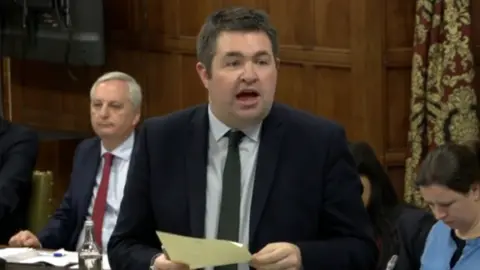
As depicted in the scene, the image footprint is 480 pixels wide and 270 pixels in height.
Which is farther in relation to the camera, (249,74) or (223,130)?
(223,130)

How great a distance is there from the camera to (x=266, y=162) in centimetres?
260

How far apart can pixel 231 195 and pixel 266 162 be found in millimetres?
121

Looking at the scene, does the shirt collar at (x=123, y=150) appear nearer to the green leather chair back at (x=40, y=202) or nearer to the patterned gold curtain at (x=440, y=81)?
the green leather chair back at (x=40, y=202)

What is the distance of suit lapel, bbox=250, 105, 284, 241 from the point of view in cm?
256

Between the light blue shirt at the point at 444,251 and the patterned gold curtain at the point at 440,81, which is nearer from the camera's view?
the light blue shirt at the point at 444,251

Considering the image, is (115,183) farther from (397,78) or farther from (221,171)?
(221,171)

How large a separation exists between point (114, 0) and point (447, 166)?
4237 millimetres

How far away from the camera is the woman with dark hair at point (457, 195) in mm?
3250

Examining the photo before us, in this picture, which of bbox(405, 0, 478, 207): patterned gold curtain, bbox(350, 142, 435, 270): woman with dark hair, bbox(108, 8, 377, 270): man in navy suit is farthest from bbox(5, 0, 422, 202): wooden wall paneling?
bbox(108, 8, 377, 270): man in navy suit

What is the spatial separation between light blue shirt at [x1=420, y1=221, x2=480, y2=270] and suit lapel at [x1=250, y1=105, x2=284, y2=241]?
0.94m

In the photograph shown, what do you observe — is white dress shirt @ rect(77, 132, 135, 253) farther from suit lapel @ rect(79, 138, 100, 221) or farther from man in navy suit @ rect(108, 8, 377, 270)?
man in navy suit @ rect(108, 8, 377, 270)

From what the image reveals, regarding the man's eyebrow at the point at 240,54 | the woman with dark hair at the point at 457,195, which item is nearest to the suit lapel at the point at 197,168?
the man's eyebrow at the point at 240,54

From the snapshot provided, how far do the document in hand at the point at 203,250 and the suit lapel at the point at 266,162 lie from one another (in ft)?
0.64

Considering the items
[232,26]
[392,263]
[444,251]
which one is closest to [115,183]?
[392,263]
